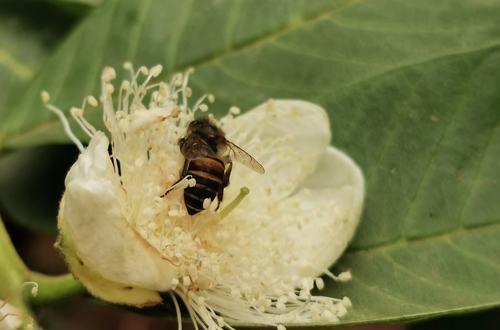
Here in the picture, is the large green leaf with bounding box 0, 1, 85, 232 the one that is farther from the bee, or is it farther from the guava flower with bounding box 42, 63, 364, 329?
the bee

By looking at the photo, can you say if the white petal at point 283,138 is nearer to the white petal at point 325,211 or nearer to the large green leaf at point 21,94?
the white petal at point 325,211

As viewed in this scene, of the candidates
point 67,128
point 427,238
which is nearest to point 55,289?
point 67,128

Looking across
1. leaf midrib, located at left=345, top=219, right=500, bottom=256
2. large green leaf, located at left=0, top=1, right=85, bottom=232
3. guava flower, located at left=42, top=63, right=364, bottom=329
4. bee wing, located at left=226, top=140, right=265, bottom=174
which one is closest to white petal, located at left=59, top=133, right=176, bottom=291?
guava flower, located at left=42, top=63, right=364, bottom=329

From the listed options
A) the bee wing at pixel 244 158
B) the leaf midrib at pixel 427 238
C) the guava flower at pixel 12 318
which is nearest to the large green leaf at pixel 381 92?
the leaf midrib at pixel 427 238

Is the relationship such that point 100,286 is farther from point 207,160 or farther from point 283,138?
point 283,138

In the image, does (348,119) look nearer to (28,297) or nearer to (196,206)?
(196,206)
